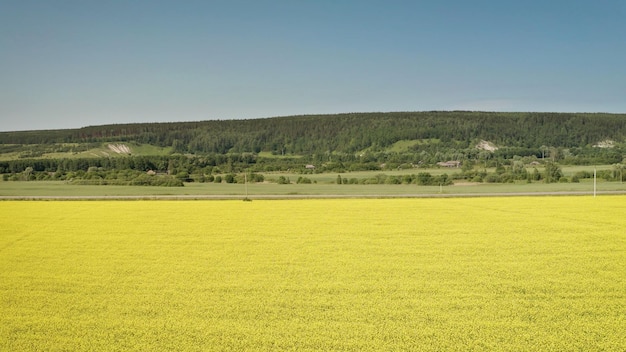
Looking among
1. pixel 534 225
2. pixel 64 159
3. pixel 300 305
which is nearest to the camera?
pixel 300 305

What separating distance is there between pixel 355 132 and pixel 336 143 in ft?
21.4

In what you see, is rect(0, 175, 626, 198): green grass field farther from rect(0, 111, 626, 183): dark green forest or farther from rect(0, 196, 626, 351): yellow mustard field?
rect(0, 196, 626, 351): yellow mustard field

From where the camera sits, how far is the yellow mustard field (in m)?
8.21

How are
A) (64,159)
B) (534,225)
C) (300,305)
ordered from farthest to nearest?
(64,159) < (534,225) < (300,305)

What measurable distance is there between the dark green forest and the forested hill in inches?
5.6

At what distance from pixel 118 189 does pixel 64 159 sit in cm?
1312

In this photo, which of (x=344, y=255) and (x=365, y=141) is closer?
(x=344, y=255)

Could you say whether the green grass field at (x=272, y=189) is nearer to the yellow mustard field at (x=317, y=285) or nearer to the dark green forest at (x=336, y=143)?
the dark green forest at (x=336, y=143)

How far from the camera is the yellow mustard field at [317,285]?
8211 millimetres

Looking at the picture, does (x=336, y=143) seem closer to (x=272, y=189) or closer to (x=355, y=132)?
(x=355, y=132)

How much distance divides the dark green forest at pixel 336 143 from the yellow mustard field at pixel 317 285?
1187 inches

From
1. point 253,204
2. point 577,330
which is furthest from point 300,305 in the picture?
point 253,204

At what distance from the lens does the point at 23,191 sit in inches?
1663

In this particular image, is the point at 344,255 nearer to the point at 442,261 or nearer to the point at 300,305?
the point at 442,261
